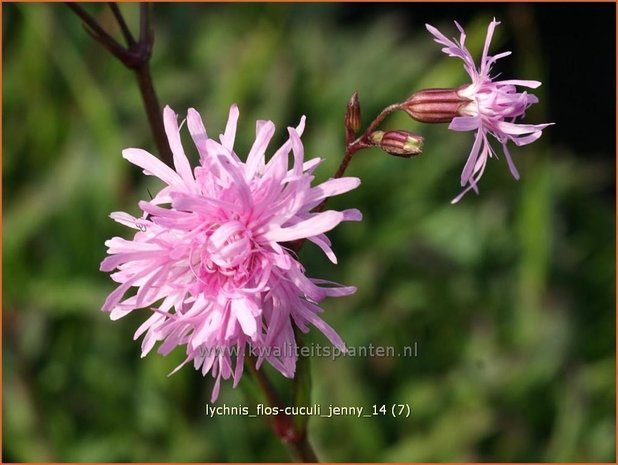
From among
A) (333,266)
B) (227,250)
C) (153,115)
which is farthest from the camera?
(333,266)

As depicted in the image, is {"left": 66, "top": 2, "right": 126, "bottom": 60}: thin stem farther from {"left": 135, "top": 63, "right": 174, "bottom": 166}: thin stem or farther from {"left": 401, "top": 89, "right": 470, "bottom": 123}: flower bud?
{"left": 401, "top": 89, "right": 470, "bottom": 123}: flower bud

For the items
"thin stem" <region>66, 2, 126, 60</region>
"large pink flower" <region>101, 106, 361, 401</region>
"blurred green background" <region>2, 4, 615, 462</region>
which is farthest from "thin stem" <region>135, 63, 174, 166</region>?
"blurred green background" <region>2, 4, 615, 462</region>

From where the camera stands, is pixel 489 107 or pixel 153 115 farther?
pixel 153 115

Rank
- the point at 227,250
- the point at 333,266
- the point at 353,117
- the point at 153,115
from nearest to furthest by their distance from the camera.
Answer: the point at 227,250 → the point at 353,117 → the point at 153,115 → the point at 333,266

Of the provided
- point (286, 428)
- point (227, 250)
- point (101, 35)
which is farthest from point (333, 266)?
point (227, 250)

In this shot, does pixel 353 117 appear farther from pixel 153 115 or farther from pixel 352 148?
pixel 153 115

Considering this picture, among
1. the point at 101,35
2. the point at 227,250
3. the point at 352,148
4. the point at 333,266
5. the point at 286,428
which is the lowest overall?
the point at 286,428

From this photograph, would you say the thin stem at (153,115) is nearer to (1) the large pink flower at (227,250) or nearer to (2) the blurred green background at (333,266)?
(1) the large pink flower at (227,250)
